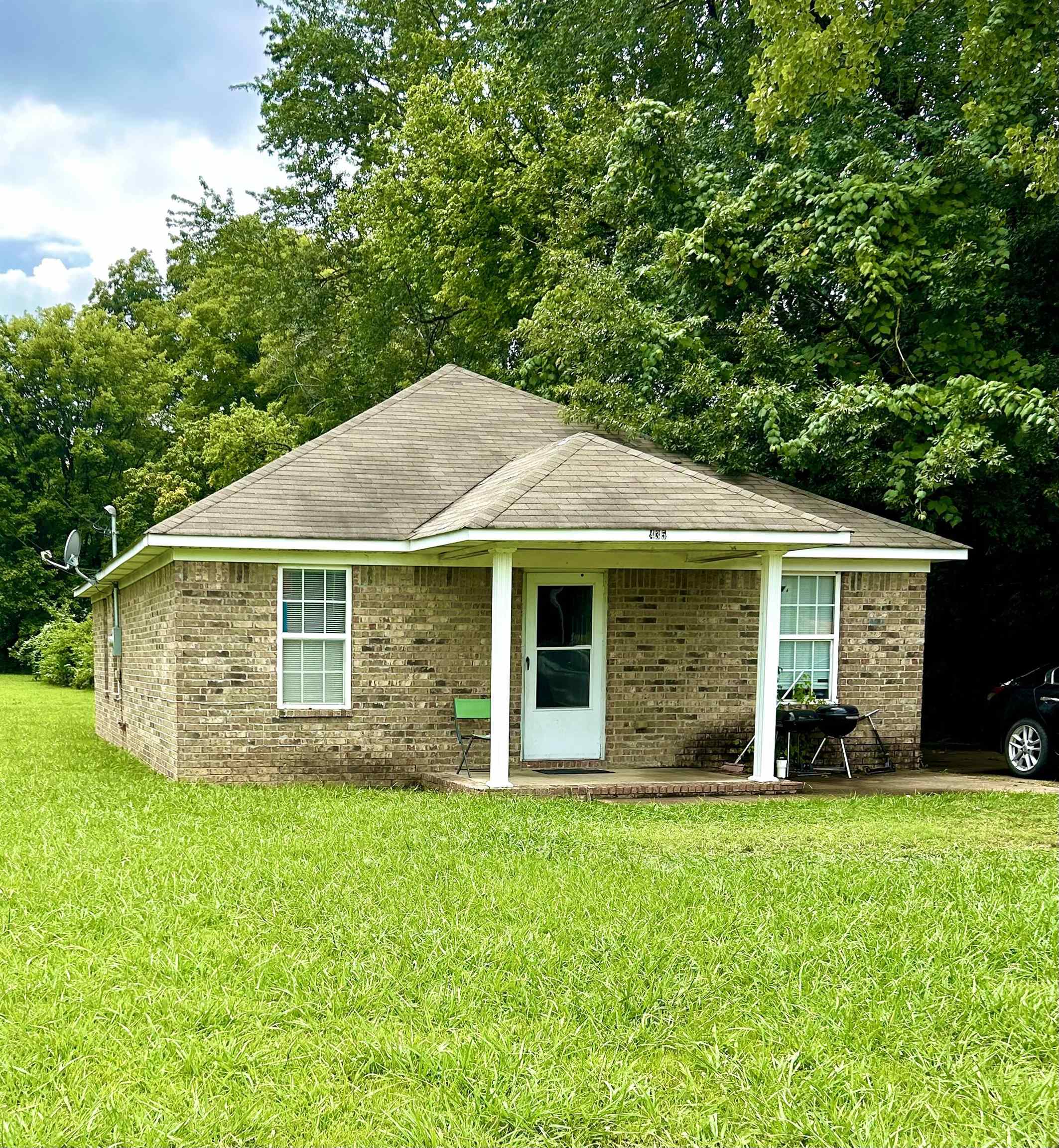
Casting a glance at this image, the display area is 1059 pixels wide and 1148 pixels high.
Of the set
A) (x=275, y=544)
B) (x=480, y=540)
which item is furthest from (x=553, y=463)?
(x=275, y=544)

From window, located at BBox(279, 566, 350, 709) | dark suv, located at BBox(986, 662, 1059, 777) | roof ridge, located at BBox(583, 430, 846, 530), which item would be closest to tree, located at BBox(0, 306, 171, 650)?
window, located at BBox(279, 566, 350, 709)

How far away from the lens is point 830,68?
13.6 metres

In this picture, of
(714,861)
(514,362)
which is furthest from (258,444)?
(714,861)

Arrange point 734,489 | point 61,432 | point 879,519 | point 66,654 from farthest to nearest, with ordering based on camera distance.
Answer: point 61,432 → point 66,654 → point 879,519 → point 734,489

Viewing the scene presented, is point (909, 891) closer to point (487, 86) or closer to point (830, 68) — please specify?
point (830, 68)

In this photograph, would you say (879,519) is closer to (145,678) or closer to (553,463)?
(553,463)

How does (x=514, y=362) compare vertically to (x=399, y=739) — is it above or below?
above

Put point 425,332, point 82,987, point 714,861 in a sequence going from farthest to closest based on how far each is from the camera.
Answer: point 425,332 → point 714,861 → point 82,987

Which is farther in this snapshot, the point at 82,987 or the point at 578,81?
the point at 578,81

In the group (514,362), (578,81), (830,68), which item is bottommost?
(514,362)

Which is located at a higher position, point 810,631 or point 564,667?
point 810,631

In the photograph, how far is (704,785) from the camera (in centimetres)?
1141

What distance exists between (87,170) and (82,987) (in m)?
12.1

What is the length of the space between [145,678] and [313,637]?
11.3 ft
